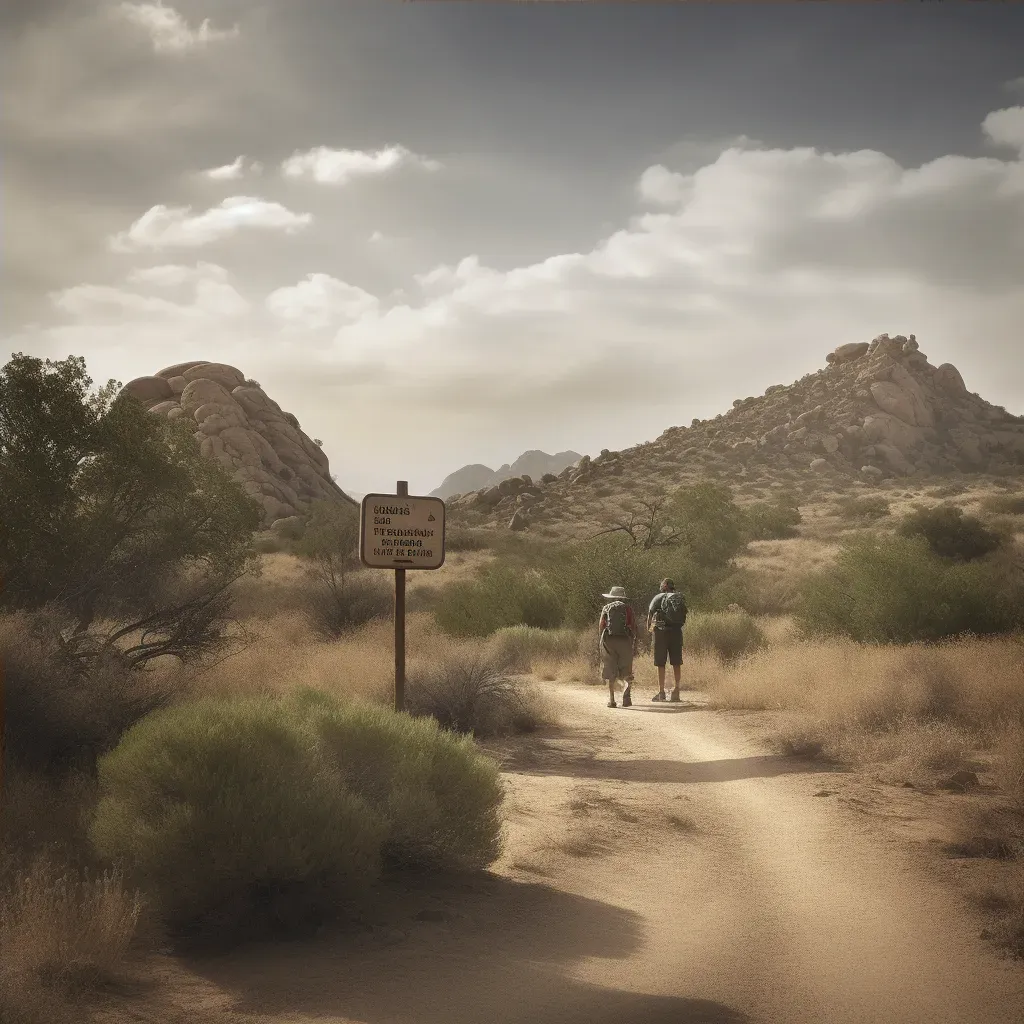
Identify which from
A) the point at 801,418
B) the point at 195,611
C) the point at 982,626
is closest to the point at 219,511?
the point at 195,611

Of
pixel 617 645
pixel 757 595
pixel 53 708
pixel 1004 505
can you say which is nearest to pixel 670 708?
pixel 617 645

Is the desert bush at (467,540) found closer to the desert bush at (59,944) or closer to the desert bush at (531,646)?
the desert bush at (531,646)

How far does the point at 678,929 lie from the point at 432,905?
5.21 ft

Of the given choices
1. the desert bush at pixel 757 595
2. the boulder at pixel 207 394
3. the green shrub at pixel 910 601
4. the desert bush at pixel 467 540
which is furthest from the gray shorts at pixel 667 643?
the boulder at pixel 207 394

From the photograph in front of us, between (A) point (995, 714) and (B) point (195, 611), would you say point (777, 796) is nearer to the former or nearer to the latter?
(A) point (995, 714)

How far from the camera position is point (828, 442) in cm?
7581

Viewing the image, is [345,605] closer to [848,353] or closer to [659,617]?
[659,617]

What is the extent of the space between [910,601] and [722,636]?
3.85 meters

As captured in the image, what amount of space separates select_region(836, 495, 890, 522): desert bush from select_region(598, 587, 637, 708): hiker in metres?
42.6

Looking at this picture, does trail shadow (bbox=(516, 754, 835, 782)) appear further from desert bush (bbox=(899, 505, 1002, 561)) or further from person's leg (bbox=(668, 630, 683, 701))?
desert bush (bbox=(899, 505, 1002, 561))

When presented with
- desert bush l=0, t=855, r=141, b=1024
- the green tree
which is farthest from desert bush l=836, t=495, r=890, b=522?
desert bush l=0, t=855, r=141, b=1024

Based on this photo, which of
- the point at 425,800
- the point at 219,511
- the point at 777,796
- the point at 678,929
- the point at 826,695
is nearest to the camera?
the point at 678,929

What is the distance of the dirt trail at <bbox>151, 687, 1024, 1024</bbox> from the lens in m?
4.48

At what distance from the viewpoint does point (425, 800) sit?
21.1 feet
